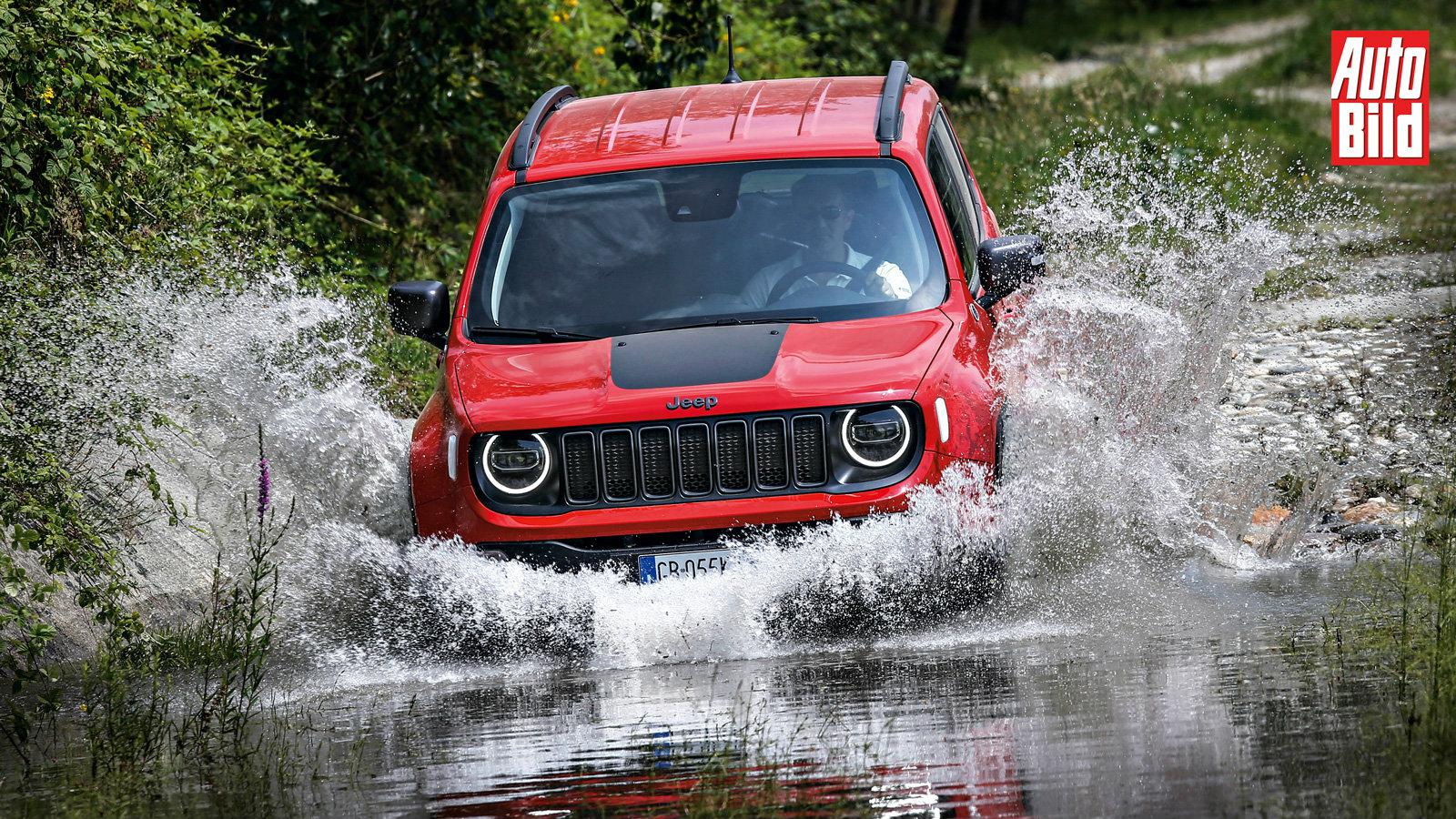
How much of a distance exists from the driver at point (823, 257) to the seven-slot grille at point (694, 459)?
98cm

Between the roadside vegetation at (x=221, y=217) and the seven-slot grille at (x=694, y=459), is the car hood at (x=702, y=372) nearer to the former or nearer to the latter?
the seven-slot grille at (x=694, y=459)

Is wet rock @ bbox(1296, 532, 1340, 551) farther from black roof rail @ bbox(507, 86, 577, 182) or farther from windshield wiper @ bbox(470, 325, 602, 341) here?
black roof rail @ bbox(507, 86, 577, 182)

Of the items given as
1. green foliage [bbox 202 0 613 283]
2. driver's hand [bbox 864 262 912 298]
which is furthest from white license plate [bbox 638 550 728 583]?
green foliage [bbox 202 0 613 283]

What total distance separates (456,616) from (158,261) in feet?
12.1

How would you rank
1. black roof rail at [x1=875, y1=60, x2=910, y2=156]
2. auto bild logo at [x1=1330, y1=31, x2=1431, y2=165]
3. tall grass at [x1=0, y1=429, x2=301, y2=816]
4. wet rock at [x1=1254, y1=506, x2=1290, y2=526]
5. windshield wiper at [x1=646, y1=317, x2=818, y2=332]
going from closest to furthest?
tall grass at [x1=0, y1=429, x2=301, y2=816] → windshield wiper at [x1=646, y1=317, x2=818, y2=332] → black roof rail at [x1=875, y1=60, x2=910, y2=156] → wet rock at [x1=1254, y1=506, x2=1290, y2=526] → auto bild logo at [x1=1330, y1=31, x2=1431, y2=165]

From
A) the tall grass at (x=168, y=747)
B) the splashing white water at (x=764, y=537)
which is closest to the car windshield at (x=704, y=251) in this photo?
the splashing white water at (x=764, y=537)

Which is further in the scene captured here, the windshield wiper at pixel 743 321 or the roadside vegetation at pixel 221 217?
the windshield wiper at pixel 743 321

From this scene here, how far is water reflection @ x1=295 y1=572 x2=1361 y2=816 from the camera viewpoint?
176 inches

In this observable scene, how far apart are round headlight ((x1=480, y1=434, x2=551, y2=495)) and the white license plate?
52 cm

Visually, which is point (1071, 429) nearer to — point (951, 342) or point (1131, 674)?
point (951, 342)

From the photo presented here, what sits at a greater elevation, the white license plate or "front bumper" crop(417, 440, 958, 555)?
"front bumper" crop(417, 440, 958, 555)

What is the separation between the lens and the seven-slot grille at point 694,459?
6.62m

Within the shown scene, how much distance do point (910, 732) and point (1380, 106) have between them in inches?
742

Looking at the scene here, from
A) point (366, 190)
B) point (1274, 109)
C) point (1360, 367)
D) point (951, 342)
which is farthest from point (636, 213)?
point (1274, 109)
